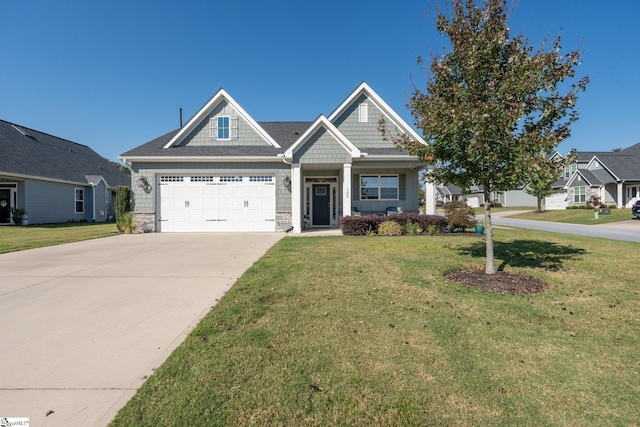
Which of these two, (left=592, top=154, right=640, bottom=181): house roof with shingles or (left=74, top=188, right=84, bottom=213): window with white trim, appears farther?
(left=592, top=154, right=640, bottom=181): house roof with shingles

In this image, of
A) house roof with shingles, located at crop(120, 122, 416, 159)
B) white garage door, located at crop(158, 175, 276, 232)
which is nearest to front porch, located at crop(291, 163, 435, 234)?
house roof with shingles, located at crop(120, 122, 416, 159)

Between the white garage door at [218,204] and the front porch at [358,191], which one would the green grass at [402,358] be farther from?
the front porch at [358,191]

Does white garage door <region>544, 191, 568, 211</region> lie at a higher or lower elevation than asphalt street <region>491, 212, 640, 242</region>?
higher

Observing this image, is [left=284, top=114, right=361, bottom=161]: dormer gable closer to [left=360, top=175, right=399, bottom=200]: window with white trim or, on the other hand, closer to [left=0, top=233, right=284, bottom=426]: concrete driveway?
[left=360, top=175, right=399, bottom=200]: window with white trim

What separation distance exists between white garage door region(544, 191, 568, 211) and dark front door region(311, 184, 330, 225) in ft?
122

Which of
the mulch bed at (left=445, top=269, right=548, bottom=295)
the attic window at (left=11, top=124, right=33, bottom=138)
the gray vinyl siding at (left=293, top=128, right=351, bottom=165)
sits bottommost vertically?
the mulch bed at (left=445, top=269, right=548, bottom=295)

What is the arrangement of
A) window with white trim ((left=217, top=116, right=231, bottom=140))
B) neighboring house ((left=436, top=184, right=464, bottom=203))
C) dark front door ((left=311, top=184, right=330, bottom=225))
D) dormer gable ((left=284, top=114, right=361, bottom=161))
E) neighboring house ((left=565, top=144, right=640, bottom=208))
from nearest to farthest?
1. dormer gable ((left=284, top=114, right=361, bottom=161))
2. window with white trim ((left=217, top=116, right=231, bottom=140))
3. dark front door ((left=311, top=184, right=330, bottom=225))
4. neighboring house ((left=565, top=144, right=640, bottom=208))
5. neighboring house ((left=436, top=184, right=464, bottom=203))

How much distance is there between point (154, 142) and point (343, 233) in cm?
1130

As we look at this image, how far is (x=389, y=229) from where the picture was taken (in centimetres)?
1288

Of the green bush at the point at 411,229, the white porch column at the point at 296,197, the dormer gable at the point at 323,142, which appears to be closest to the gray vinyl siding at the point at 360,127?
the dormer gable at the point at 323,142

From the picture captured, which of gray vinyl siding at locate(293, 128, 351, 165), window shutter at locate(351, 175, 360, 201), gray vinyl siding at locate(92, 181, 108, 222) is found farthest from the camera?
gray vinyl siding at locate(92, 181, 108, 222)

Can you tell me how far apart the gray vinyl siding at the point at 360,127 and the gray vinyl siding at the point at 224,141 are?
4.36m

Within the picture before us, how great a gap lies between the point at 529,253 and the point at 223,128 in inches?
570

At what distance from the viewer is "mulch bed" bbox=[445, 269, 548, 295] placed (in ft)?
17.4
